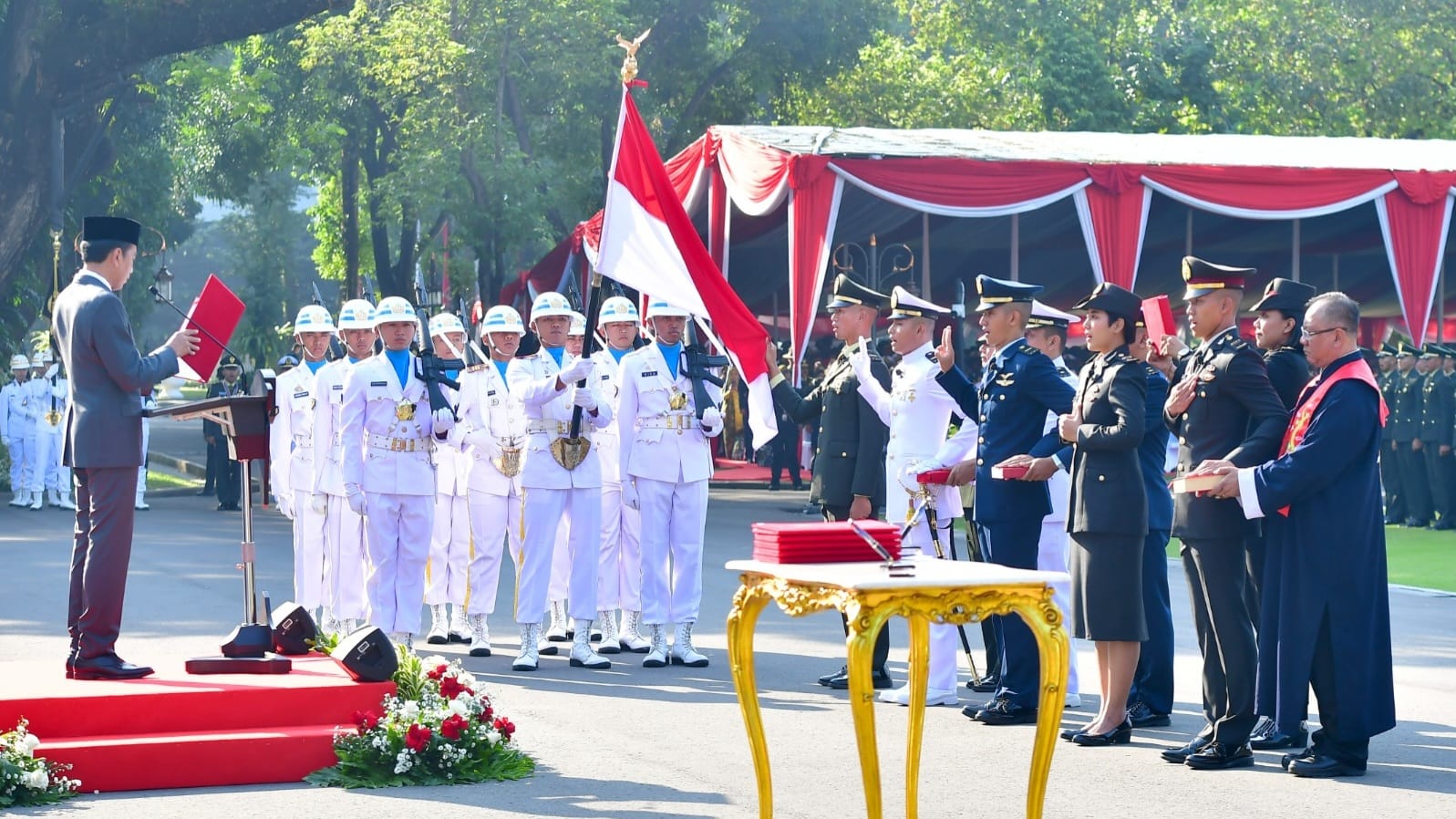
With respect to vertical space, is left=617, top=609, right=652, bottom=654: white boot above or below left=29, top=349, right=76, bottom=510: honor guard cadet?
below

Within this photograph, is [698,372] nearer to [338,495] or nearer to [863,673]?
[338,495]

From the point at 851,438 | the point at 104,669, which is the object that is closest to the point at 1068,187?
the point at 851,438

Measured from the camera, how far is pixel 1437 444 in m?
19.2

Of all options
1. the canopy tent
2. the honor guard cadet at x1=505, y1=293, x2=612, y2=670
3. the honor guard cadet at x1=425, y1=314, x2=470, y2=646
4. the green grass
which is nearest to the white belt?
the honor guard cadet at x1=505, y1=293, x2=612, y2=670

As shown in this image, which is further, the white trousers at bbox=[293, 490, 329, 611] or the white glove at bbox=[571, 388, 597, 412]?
the white trousers at bbox=[293, 490, 329, 611]

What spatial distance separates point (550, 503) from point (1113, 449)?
3.72 m

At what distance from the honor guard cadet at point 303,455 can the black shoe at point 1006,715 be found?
462 cm

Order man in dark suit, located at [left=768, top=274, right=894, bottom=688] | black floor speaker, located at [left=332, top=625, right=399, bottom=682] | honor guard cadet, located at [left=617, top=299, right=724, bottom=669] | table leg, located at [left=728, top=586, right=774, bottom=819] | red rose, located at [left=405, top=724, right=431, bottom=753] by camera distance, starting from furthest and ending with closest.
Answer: honor guard cadet, located at [left=617, top=299, right=724, bottom=669]
man in dark suit, located at [left=768, top=274, right=894, bottom=688]
black floor speaker, located at [left=332, top=625, right=399, bottom=682]
red rose, located at [left=405, top=724, right=431, bottom=753]
table leg, located at [left=728, top=586, right=774, bottom=819]

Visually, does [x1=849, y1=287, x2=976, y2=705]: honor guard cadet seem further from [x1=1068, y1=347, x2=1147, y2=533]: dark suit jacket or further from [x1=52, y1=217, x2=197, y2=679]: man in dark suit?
[x1=52, y1=217, x2=197, y2=679]: man in dark suit

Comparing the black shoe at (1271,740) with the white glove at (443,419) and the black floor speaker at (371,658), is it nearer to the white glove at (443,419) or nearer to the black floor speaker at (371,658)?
the black floor speaker at (371,658)

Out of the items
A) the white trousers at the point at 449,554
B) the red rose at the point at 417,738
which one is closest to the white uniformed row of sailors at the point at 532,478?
the white trousers at the point at 449,554

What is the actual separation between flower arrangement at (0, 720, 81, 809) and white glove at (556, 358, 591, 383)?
3.53 metres

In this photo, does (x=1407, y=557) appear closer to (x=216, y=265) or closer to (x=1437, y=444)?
(x=1437, y=444)

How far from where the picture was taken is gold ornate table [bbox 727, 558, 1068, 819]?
17.9 ft
